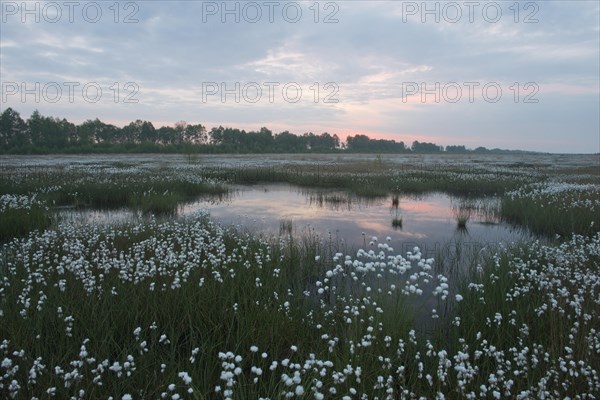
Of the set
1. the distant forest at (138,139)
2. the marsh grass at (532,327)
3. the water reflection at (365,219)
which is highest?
the distant forest at (138,139)

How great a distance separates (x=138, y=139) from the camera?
390 ft

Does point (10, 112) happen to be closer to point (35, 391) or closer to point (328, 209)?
point (328, 209)

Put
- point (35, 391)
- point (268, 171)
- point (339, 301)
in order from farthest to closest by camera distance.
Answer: point (268, 171) < point (339, 301) < point (35, 391)

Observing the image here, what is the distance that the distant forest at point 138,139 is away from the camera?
8131 cm

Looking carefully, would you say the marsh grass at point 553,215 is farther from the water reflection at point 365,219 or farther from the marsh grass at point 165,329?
the marsh grass at point 165,329

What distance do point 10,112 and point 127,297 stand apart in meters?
100

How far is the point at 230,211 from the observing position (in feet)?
55.8

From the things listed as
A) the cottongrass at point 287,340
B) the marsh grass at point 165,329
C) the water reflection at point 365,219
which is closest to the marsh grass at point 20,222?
the water reflection at point 365,219

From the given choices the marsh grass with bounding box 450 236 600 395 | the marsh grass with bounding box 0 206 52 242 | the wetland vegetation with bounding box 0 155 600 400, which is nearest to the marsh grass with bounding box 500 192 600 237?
the wetland vegetation with bounding box 0 155 600 400

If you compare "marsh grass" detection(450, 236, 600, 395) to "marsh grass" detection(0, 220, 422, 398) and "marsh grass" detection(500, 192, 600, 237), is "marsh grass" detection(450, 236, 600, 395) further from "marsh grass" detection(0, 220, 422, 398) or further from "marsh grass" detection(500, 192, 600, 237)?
"marsh grass" detection(500, 192, 600, 237)

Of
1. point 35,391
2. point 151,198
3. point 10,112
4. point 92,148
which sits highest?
point 10,112

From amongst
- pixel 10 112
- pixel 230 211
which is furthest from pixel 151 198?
pixel 10 112

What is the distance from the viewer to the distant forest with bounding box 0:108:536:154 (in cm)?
8131

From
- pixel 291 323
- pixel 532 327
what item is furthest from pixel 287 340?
pixel 532 327
